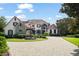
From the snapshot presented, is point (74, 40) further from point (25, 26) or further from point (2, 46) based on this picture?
point (2, 46)

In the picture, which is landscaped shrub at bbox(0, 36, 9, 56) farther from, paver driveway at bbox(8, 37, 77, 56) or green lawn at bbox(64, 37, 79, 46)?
green lawn at bbox(64, 37, 79, 46)

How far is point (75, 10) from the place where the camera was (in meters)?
9.71

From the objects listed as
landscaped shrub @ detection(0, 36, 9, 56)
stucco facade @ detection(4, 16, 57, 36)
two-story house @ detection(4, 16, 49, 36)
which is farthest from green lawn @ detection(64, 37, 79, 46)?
landscaped shrub @ detection(0, 36, 9, 56)

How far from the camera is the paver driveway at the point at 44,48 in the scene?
9305 mm

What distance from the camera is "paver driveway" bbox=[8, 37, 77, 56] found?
930 cm

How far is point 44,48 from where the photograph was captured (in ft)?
34.3

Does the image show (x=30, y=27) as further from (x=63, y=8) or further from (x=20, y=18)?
(x=63, y=8)

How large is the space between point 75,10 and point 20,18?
83.0 inches

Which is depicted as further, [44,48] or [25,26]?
[25,26]

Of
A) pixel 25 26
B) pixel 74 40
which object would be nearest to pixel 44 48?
pixel 25 26

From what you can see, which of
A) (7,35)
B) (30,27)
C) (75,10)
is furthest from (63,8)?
(7,35)

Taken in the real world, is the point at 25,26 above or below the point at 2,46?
above

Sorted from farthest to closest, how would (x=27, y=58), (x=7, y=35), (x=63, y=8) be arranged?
1. (x=7, y=35)
2. (x=63, y=8)
3. (x=27, y=58)

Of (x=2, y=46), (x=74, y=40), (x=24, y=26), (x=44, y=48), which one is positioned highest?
(x=24, y=26)
